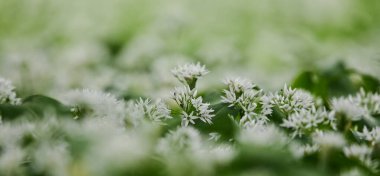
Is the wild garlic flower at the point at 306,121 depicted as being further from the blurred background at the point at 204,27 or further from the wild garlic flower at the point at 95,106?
the blurred background at the point at 204,27

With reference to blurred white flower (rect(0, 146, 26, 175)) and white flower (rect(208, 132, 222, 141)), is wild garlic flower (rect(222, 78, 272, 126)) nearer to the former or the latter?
white flower (rect(208, 132, 222, 141))

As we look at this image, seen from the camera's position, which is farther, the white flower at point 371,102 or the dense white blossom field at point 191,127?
the white flower at point 371,102

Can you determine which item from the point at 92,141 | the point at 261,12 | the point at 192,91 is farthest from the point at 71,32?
the point at 92,141

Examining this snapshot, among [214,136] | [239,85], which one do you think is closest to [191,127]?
[214,136]

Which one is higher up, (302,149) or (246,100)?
(246,100)

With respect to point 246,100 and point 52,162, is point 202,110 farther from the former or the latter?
point 52,162

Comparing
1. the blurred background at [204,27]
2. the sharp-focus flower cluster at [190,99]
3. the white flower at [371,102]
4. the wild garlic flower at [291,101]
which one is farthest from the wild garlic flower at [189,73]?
the blurred background at [204,27]

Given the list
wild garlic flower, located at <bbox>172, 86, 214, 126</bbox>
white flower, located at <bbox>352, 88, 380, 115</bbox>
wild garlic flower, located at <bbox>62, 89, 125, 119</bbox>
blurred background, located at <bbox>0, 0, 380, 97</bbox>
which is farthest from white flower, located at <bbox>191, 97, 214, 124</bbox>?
blurred background, located at <bbox>0, 0, 380, 97</bbox>
